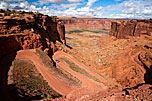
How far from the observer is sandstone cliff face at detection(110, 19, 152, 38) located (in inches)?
1700

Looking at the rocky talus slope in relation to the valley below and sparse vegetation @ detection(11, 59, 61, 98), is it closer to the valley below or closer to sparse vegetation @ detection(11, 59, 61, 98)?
the valley below

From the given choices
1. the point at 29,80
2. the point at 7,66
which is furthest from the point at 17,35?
the point at 29,80

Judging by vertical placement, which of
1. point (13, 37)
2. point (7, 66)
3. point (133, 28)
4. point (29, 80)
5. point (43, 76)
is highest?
point (133, 28)

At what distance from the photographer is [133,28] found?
47.7m

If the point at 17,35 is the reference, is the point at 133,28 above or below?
above

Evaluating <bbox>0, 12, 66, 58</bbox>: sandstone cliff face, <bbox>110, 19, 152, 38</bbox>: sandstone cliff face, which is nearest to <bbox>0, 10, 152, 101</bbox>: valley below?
<bbox>0, 12, 66, 58</bbox>: sandstone cliff face

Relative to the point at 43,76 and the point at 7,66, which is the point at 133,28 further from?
the point at 7,66

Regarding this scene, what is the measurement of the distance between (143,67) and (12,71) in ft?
83.1

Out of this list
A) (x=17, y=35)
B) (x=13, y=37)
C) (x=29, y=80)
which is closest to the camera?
(x=29, y=80)

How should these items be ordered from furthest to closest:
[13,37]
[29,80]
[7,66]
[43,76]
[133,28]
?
[133,28]
[13,37]
[43,76]
[7,66]
[29,80]

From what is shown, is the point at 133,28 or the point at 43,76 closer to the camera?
the point at 43,76

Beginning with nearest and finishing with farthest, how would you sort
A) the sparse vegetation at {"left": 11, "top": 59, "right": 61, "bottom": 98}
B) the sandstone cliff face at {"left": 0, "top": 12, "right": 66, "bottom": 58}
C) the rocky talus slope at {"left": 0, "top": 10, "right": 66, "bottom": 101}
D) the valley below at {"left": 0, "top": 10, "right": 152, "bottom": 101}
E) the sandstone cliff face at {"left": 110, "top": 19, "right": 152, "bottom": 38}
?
the valley below at {"left": 0, "top": 10, "right": 152, "bottom": 101}
the sparse vegetation at {"left": 11, "top": 59, "right": 61, "bottom": 98}
the rocky talus slope at {"left": 0, "top": 10, "right": 66, "bottom": 101}
the sandstone cliff face at {"left": 0, "top": 12, "right": 66, "bottom": 58}
the sandstone cliff face at {"left": 110, "top": 19, "right": 152, "bottom": 38}

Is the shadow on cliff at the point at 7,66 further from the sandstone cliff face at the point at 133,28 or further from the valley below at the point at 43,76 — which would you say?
the sandstone cliff face at the point at 133,28

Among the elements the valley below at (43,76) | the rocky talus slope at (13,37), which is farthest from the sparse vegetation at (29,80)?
the rocky talus slope at (13,37)
